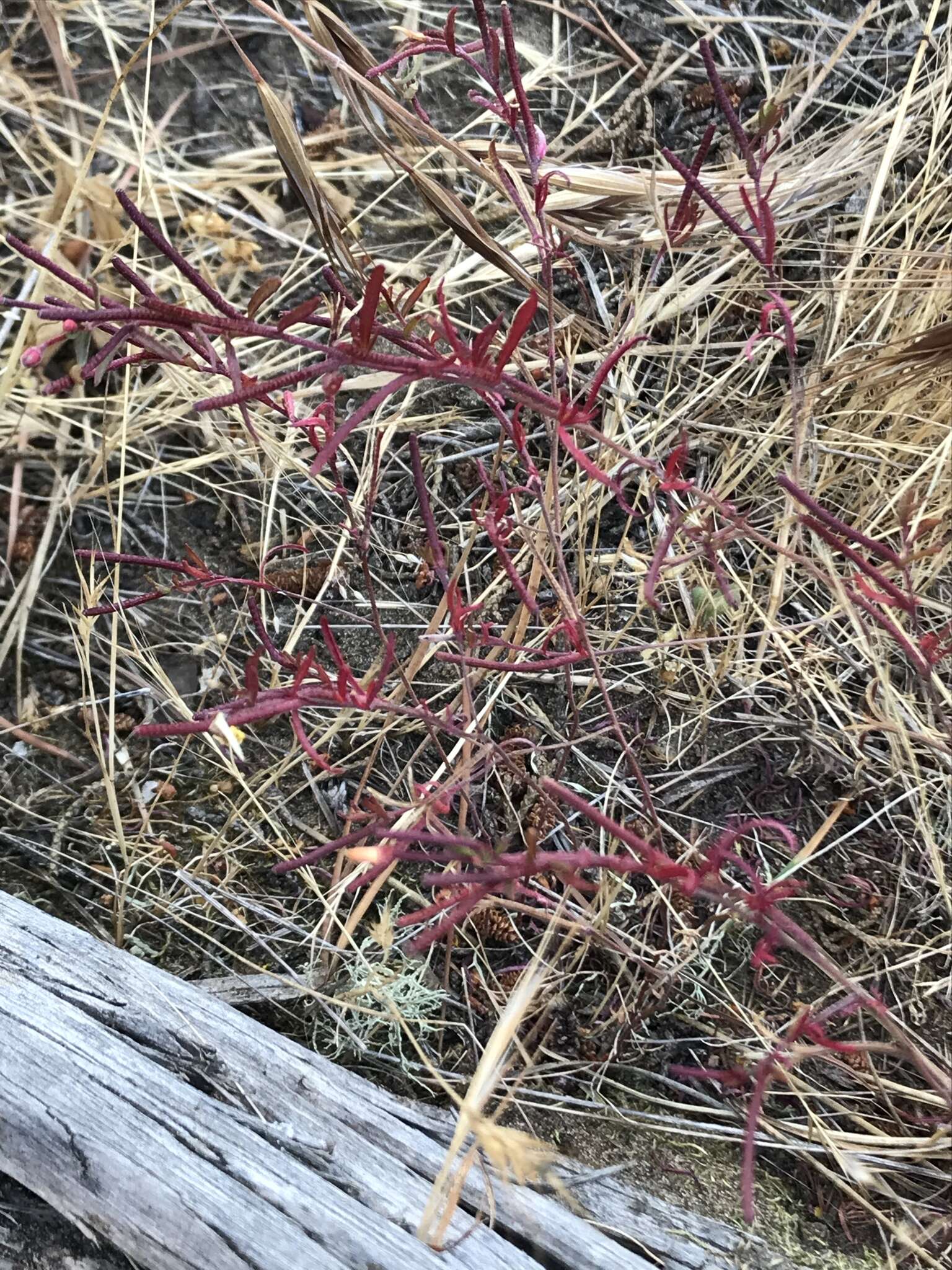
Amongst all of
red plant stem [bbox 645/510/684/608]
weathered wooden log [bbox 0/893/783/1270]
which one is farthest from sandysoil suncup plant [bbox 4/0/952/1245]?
weathered wooden log [bbox 0/893/783/1270]

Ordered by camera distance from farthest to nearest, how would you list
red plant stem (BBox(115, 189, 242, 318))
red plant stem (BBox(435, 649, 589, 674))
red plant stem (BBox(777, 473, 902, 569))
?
red plant stem (BBox(435, 649, 589, 674)) < red plant stem (BBox(777, 473, 902, 569)) < red plant stem (BBox(115, 189, 242, 318))

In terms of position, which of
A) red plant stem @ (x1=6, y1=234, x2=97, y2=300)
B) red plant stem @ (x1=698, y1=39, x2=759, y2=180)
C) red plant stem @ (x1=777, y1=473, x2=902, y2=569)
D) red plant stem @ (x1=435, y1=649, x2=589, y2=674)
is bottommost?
red plant stem @ (x1=435, y1=649, x2=589, y2=674)

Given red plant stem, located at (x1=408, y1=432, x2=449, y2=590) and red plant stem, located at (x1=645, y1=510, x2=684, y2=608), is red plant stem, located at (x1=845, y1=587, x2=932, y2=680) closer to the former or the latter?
red plant stem, located at (x1=645, y1=510, x2=684, y2=608)

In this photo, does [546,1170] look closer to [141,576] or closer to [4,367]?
[141,576]

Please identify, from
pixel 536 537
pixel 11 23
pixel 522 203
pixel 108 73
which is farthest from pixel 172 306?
pixel 11 23

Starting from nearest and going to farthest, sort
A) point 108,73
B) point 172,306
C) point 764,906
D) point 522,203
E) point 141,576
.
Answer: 1. point 172,306
2. point 764,906
3. point 522,203
4. point 141,576
5. point 108,73

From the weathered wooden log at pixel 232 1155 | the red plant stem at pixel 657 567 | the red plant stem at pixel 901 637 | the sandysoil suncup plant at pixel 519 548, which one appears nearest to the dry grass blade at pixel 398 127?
the sandysoil suncup plant at pixel 519 548
